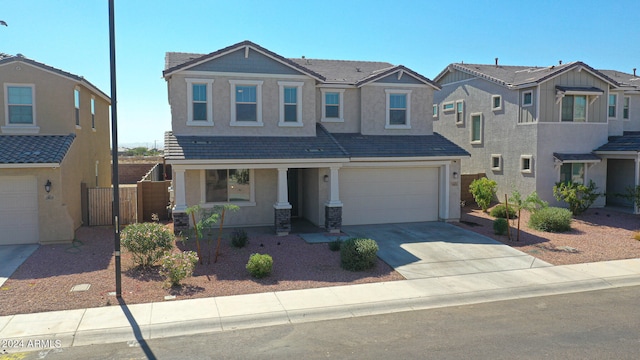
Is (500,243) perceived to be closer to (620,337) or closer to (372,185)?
(372,185)

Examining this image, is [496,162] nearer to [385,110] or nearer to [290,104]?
[385,110]

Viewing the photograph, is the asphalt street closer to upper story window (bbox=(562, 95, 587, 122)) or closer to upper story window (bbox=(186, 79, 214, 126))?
upper story window (bbox=(186, 79, 214, 126))

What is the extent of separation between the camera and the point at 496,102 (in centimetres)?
2342

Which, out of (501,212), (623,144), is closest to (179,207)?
(501,212)

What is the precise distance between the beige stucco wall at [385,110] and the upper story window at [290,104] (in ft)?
10.1

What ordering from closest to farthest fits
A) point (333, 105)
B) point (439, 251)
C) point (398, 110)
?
point (439, 251) → point (333, 105) → point (398, 110)

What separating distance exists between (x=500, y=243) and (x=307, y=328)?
9.08 meters

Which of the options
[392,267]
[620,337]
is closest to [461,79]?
[392,267]

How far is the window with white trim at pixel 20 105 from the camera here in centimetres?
1583

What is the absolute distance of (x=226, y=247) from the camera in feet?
46.4

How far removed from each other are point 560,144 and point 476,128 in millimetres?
4744

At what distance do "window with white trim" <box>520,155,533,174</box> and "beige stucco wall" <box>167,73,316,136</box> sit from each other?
409 inches

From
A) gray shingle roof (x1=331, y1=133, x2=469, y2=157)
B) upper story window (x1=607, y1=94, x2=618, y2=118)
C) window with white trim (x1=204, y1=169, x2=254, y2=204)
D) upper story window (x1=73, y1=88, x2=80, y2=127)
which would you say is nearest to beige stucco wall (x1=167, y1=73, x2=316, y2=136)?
window with white trim (x1=204, y1=169, x2=254, y2=204)

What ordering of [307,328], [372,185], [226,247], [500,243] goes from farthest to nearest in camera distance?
[372,185]
[500,243]
[226,247]
[307,328]
